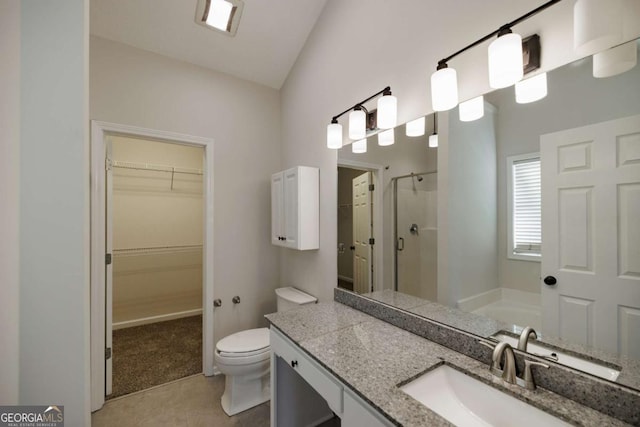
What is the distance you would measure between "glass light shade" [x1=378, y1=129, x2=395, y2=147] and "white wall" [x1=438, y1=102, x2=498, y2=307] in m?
0.33

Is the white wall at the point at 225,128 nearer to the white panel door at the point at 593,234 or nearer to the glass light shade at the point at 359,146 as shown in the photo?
the glass light shade at the point at 359,146

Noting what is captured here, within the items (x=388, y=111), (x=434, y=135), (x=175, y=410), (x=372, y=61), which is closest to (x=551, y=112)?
(x=434, y=135)

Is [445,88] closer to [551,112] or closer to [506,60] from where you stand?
[506,60]

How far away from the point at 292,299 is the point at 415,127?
1.59 m

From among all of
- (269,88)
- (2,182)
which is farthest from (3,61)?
(269,88)

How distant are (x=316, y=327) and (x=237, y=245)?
4.56 ft

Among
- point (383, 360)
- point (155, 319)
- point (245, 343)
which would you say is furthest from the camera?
point (155, 319)

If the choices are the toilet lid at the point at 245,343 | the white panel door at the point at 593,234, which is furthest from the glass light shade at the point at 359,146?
the toilet lid at the point at 245,343

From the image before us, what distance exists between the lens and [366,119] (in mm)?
1706

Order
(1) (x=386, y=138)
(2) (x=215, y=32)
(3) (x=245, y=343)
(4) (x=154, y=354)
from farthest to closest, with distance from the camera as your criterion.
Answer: (4) (x=154, y=354)
(2) (x=215, y=32)
(3) (x=245, y=343)
(1) (x=386, y=138)

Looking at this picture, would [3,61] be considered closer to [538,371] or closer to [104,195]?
[104,195]

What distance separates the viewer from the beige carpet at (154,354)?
2227mm

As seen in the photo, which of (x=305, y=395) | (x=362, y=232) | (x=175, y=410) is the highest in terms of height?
(x=362, y=232)

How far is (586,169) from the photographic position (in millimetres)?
862
